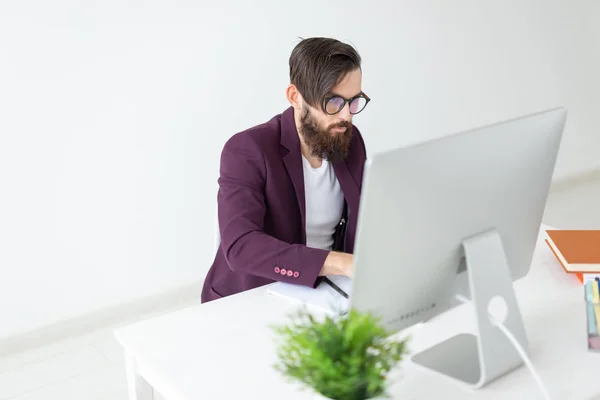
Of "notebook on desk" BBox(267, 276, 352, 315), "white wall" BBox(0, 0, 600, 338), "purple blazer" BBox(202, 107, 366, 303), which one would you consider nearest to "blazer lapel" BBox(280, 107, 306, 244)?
"purple blazer" BBox(202, 107, 366, 303)

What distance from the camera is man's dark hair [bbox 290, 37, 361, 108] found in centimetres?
227

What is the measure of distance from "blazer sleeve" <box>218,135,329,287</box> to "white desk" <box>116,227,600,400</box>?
0.07m

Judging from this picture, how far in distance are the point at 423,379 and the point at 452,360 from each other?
0.09m

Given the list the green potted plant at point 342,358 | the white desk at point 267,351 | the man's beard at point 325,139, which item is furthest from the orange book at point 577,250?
the green potted plant at point 342,358

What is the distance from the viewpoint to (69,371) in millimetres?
3156

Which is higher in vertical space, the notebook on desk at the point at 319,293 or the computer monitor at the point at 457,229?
the computer monitor at the point at 457,229

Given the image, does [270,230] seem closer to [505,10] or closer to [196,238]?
[196,238]

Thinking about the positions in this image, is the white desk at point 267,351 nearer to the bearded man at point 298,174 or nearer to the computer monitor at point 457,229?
the computer monitor at point 457,229

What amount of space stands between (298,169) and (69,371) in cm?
137

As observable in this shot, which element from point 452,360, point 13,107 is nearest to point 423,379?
point 452,360

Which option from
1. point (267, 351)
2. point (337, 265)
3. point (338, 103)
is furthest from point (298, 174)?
point (267, 351)

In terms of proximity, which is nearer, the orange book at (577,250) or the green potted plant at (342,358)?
the green potted plant at (342,358)

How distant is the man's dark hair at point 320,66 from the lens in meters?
2.27

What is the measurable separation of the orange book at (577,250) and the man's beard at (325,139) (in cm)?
60
